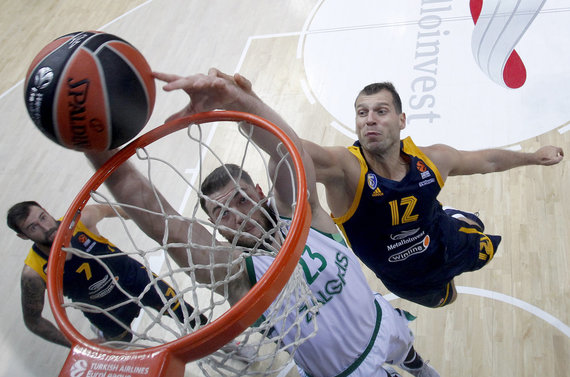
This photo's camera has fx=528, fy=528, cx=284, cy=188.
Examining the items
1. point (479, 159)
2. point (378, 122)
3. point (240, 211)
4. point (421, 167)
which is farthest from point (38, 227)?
point (479, 159)

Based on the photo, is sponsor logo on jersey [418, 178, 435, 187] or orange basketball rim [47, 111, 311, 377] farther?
sponsor logo on jersey [418, 178, 435, 187]

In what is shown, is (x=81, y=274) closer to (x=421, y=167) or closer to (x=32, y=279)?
(x=32, y=279)

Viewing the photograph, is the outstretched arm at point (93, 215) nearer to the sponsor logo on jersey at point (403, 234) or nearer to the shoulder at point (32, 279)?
the shoulder at point (32, 279)

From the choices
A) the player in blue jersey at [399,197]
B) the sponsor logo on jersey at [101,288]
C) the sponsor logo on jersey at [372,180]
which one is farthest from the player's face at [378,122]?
the sponsor logo on jersey at [101,288]

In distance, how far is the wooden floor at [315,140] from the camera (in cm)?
316

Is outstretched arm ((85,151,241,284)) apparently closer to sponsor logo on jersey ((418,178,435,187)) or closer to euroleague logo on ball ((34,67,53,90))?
euroleague logo on ball ((34,67,53,90))

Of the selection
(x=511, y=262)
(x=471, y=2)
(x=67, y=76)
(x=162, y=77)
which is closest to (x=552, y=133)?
(x=511, y=262)

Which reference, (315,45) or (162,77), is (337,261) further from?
(315,45)

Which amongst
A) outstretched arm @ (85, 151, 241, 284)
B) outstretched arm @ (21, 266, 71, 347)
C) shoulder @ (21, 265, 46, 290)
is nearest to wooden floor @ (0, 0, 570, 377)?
outstretched arm @ (21, 266, 71, 347)

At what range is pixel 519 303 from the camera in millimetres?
3244

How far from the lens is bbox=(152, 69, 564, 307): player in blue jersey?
101 inches

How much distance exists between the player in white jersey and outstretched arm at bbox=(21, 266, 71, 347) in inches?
57.2

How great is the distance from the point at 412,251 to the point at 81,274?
5.94 ft

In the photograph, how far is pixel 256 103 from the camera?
1936 mm
